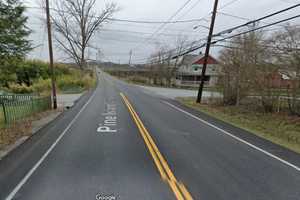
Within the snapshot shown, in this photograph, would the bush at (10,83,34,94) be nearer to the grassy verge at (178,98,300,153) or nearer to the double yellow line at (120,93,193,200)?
the grassy verge at (178,98,300,153)

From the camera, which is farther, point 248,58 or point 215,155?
point 248,58

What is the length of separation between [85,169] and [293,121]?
483 inches

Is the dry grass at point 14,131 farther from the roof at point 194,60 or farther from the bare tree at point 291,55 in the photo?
the roof at point 194,60

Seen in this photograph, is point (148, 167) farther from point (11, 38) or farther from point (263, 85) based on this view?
point (263, 85)

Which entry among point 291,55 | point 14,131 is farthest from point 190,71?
point 14,131

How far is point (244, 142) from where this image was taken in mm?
8336

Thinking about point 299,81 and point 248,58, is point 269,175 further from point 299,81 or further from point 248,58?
point 248,58

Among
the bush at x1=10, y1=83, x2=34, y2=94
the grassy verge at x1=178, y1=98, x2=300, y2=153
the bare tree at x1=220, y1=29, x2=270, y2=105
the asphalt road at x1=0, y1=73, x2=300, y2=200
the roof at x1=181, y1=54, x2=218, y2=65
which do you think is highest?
the roof at x1=181, y1=54, x2=218, y2=65

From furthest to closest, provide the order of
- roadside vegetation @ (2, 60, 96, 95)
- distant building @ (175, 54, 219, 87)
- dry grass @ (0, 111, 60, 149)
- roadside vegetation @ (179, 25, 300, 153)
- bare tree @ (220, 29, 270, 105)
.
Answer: distant building @ (175, 54, 219, 87), roadside vegetation @ (2, 60, 96, 95), bare tree @ (220, 29, 270, 105), roadside vegetation @ (179, 25, 300, 153), dry grass @ (0, 111, 60, 149)

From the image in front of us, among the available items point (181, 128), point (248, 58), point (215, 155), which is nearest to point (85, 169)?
point (215, 155)

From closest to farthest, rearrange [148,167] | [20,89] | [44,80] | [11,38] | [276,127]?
[148,167] < [11,38] < [276,127] < [20,89] < [44,80]

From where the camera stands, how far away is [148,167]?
5609 mm

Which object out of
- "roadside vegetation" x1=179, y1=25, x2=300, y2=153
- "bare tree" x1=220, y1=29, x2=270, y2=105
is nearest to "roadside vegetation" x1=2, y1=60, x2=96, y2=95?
"bare tree" x1=220, y1=29, x2=270, y2=105

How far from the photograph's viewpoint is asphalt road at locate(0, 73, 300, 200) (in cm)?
441
